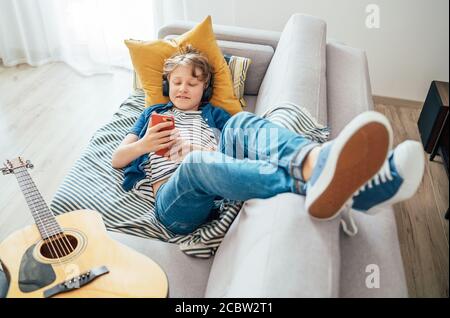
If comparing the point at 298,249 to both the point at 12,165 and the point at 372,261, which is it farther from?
the point at 12,165

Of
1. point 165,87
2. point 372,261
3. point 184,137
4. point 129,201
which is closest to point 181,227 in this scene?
point 129,201

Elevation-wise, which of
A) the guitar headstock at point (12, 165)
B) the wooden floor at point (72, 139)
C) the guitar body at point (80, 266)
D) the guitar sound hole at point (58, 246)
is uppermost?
the guitar headstock at point (12, 165)

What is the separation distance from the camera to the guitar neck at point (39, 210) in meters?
1.10

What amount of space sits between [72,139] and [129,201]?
103 centimetres

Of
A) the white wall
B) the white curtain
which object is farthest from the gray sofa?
the white curtain

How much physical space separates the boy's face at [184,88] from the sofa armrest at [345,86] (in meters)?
0.53

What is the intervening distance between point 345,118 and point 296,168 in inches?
18.0

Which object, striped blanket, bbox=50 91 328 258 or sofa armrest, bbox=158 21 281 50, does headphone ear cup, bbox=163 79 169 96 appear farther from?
sofa armrest, bbox=158 21 281 50

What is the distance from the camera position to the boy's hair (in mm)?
1575

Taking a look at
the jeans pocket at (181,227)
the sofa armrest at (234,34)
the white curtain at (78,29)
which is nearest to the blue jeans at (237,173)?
the jeans pocket at (181,227)

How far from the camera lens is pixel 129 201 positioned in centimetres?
136

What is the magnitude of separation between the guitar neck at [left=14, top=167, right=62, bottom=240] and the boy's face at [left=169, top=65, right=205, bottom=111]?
0.62m

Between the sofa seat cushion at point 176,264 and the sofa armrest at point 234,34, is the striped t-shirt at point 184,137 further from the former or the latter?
the sofa armrest at point 234,34
